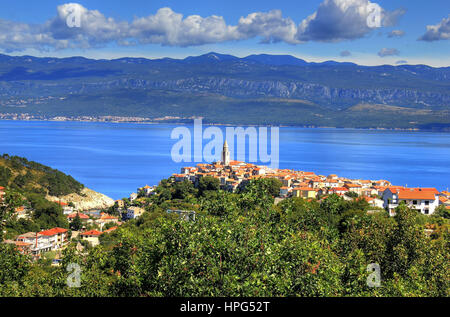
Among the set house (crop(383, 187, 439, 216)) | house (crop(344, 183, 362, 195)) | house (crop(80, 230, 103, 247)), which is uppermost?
house (crop(383, 187, 439, 216))

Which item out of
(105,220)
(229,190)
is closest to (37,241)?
(105,220)

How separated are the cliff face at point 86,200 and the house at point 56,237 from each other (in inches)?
413

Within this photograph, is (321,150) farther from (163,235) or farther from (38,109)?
(38,109)

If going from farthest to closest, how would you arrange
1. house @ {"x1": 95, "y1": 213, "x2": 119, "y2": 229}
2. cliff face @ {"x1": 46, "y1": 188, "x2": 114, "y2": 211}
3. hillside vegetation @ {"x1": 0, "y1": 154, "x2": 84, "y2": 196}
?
cliff face @ {"x1": 46, "y1": 188, "x2": 114, "y2": 211} < hillside vegetation @ {"x1": 0, "y1": 154, "x2": 84, "y2": 196} < house @ {"x1": 95, "y1": 213, "x2": 119, "y2": 229}

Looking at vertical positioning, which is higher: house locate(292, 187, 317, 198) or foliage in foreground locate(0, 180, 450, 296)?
foliage in foreground locate(0, 180, 450, 296)

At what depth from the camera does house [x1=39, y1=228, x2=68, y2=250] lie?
828 inches

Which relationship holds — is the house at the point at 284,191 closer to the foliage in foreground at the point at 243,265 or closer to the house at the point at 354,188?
the house at the point at 354,188

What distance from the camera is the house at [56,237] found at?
828 inches

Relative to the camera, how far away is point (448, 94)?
188 meters

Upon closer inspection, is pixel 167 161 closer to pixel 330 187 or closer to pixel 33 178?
pixel 33 178

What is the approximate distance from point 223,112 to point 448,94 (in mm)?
88319

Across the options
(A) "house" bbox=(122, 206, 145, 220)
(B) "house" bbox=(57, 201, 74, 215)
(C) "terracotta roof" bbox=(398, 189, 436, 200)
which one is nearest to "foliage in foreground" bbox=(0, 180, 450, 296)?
(C) "terracotta roof" bbox=(398, 189, 436, 200)

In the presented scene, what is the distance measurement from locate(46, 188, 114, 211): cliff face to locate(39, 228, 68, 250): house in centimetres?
1049

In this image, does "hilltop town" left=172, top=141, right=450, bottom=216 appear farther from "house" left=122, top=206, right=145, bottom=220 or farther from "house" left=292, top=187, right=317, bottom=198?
"house" left=122, top=206, right=145, bottom=220
